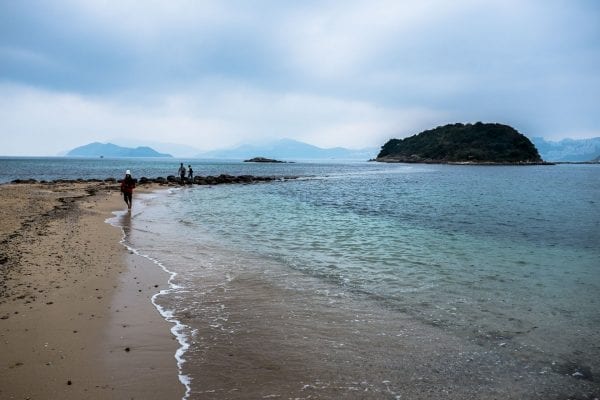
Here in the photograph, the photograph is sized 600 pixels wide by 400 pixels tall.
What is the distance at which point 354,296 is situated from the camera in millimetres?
9820

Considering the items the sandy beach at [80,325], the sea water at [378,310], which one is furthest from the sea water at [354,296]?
the sandy beach at [80,325]

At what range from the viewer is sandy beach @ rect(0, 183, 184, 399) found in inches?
210

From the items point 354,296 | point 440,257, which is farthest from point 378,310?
point 440,257

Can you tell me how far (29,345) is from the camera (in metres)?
6.39

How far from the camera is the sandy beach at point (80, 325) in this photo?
5344 mm

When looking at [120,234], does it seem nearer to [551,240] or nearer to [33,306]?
[33,306]

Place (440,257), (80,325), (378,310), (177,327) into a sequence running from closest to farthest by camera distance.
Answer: (80,325) < (177,327) < (378,310) < (440,257)

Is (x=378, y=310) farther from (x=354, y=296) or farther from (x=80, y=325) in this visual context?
(x=80, y=325)

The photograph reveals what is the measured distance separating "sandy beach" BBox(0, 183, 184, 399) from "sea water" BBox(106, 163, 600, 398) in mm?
590

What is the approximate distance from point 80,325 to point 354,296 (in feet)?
19.8

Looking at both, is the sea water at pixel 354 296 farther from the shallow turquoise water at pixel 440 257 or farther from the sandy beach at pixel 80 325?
the sandy beach at pixel 80 325

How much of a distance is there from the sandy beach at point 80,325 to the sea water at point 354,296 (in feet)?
1.94

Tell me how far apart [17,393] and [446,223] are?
22.1 meters

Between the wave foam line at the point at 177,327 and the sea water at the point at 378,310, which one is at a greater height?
the wave foam line at the point at 177,327
